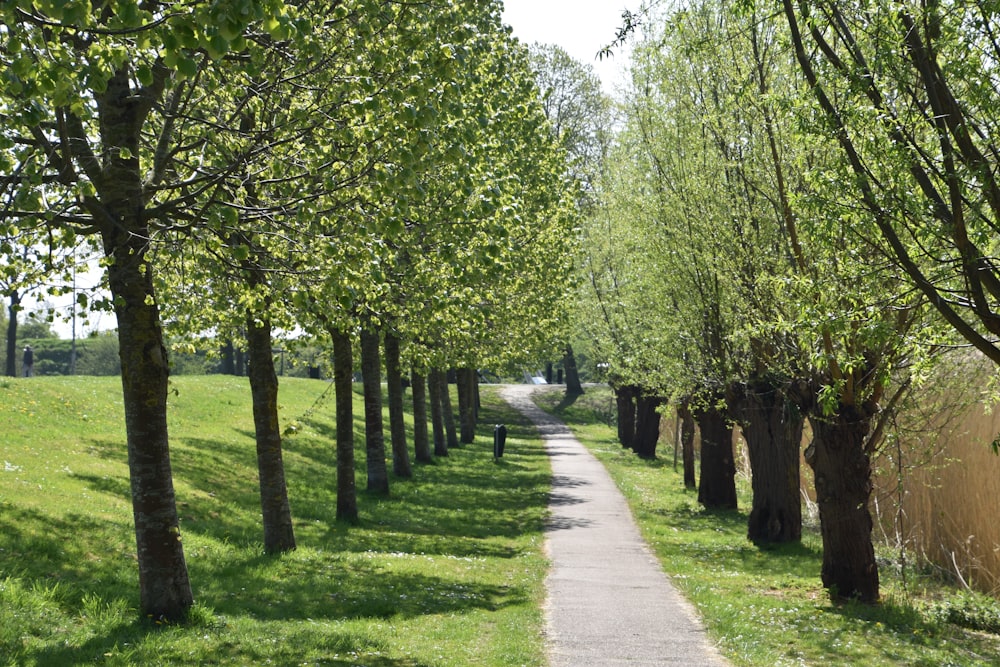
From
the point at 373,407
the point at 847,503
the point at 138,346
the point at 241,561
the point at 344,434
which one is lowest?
the point at 241,561

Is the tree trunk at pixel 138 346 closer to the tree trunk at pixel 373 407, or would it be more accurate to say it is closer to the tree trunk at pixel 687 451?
the tree trunk at pixel 373 407

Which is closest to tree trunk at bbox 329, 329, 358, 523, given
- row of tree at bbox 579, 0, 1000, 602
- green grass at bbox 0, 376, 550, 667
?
green grass at bbox 0, 376, 550, 667

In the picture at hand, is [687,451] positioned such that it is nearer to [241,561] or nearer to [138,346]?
[241,561]

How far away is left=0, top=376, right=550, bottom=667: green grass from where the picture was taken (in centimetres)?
1034

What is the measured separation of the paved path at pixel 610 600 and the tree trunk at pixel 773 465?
8.73 feet

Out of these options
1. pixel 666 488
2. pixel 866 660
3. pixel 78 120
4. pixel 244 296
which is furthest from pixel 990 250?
pixel 666 488

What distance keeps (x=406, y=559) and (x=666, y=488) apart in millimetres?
16859

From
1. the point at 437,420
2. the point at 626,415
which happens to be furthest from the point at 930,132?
the point at 626,415

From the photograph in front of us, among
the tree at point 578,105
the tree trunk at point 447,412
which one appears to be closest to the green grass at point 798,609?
the tree trunk at point 447,412

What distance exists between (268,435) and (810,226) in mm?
9370

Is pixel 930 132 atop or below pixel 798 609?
atop

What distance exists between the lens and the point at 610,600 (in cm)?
1434

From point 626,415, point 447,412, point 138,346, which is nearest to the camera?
point 138,346

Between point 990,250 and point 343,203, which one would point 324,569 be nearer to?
point 343,203
